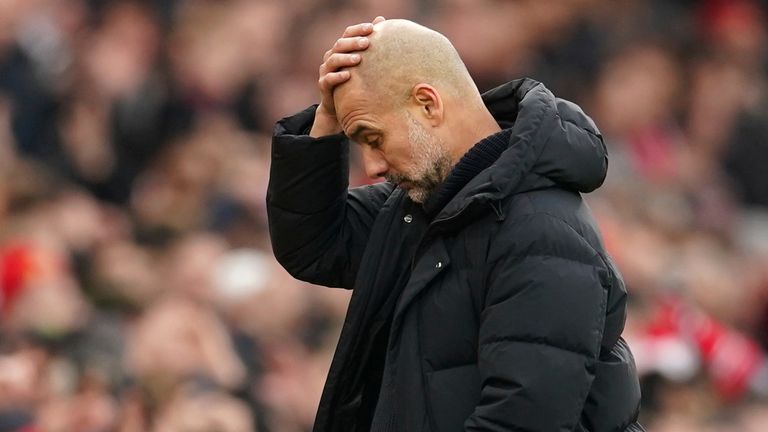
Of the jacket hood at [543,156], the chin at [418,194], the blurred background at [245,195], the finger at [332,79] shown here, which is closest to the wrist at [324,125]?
the finger at [332,79]

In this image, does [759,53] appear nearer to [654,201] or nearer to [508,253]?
[654,201]

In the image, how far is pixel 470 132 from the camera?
10.8 feet

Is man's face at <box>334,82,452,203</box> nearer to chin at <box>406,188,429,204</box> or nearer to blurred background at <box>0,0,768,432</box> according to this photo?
chin at <box>406,188,429,204</box>

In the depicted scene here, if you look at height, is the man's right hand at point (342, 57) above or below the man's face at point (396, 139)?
above

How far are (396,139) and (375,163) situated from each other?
0.07 m

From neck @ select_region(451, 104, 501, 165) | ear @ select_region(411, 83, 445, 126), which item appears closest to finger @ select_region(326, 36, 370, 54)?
ear @ select_region(411, 83, 445, 126)

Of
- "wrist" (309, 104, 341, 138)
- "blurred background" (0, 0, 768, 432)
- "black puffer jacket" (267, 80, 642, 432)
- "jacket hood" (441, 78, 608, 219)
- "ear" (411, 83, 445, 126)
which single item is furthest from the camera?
"blurred background" (0, 0, 768, 432)

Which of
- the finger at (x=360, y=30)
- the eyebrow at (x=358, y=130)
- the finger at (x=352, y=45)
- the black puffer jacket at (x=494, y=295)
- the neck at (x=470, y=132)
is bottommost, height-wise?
the black puffer jacket at (x=494, y=295)

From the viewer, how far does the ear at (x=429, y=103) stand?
3248 mm

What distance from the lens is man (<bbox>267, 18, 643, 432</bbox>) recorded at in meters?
3.03

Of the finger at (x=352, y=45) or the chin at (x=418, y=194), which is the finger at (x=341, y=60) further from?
the chin at (x=418, y=194)

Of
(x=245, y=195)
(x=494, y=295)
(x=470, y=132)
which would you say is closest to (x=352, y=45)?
(x=470, y=132)

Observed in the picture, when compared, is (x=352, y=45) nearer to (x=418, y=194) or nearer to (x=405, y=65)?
(x=405, y=65)

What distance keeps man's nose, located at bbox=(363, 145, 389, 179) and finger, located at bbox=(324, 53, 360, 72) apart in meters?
0.17
